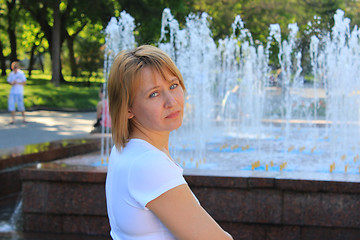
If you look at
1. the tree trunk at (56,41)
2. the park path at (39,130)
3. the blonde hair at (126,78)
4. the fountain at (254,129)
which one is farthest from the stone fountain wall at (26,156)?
the tree trunk at (56,41)

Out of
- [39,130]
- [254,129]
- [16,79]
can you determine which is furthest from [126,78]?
[16,79]

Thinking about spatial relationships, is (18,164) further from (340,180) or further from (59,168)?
(340,180)

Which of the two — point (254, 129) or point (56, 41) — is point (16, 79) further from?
point (56, 41)

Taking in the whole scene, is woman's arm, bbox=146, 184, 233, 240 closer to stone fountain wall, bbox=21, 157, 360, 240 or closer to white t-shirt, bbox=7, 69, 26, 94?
stone fountain wall, bbox=21, 157, 360, 240

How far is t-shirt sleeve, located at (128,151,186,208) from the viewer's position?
124cm

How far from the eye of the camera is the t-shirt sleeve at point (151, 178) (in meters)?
1.24

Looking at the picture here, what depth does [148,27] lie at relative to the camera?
875 inches

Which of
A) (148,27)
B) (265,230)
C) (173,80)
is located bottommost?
(265,230)

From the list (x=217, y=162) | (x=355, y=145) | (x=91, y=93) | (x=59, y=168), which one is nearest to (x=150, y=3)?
(x=91, y=93)

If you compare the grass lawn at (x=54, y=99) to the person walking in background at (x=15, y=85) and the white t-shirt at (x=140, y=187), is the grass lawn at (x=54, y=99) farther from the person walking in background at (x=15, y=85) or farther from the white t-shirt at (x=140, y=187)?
the white t-shirt at (x=140, y=187)

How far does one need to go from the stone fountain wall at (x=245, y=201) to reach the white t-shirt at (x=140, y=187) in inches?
120

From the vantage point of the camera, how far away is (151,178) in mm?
1241

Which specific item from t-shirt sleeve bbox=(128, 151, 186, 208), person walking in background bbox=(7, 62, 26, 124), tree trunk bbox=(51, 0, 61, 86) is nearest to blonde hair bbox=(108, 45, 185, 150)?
t-shirt sleeve bbox=(128, 151, 186, 208)

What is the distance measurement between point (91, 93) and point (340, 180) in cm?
2018
